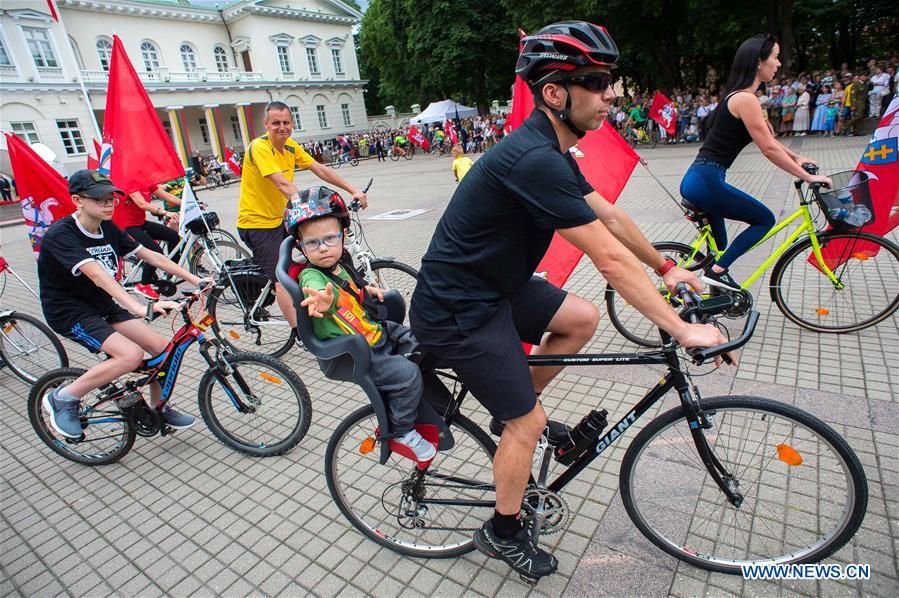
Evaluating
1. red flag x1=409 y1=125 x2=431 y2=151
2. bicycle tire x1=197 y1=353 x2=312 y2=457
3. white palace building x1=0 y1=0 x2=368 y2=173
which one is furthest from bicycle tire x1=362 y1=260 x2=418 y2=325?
white palace building x1=0 y1=0 x2=368 y2=173

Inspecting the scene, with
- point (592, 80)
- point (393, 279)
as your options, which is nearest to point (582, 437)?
point (592, 80)

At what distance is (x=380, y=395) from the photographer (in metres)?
2.22

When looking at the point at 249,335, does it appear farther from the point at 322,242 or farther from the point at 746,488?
the point at 746,488

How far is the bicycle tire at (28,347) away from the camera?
5239mm

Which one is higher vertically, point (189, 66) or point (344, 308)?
point (189, 66)

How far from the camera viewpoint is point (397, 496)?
2793 millimetres

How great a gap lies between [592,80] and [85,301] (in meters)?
3.62

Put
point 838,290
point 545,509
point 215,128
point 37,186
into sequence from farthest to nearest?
point 215,128 < point 37,186 < point 838,290 < point 545,509

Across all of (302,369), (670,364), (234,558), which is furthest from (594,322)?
(302,369)

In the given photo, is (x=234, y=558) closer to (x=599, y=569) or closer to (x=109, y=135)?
(x=599, y=569)

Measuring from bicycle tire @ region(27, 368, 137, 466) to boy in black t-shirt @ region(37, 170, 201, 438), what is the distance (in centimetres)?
13

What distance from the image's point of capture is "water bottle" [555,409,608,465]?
2328 mm

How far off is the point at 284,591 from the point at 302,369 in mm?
2640

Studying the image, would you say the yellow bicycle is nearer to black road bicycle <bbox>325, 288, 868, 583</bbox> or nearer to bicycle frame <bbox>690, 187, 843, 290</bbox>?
bicycle frame <bbox>690, 187, 843, 290</bbox>
